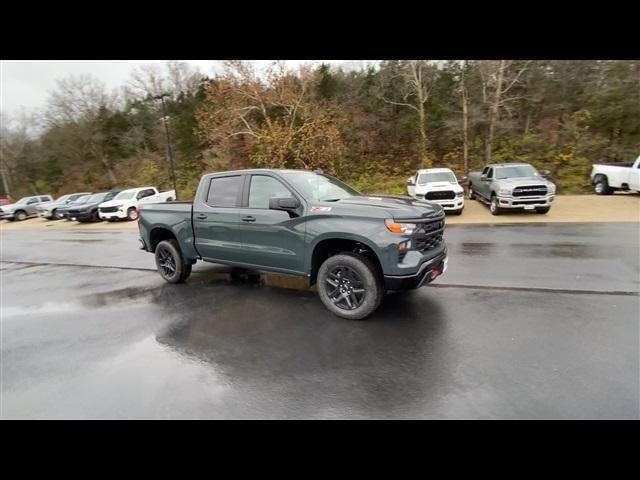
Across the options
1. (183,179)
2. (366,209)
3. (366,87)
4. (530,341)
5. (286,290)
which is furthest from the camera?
(183,179)

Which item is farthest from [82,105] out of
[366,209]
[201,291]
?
[366,209]

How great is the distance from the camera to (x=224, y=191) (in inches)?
211

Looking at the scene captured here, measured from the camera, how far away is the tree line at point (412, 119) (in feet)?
60.1

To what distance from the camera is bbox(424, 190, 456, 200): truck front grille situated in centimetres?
1205

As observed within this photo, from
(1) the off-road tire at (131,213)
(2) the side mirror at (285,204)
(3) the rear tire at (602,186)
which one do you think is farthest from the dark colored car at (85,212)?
(3) the rear tire at (602,186)

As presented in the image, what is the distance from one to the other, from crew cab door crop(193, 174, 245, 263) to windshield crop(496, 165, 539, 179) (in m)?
10.2

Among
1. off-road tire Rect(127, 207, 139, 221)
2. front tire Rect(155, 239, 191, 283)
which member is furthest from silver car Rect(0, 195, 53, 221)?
front tire Rect(155, 239, 191, 283)

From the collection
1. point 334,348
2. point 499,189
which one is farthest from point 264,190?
point 499,189

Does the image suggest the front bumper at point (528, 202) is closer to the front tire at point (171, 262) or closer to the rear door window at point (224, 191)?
the rear door window at point (224, 191)

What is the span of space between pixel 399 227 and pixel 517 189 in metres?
8.97

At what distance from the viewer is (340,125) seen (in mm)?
23156

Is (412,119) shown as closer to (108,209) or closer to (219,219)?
(108,209)
